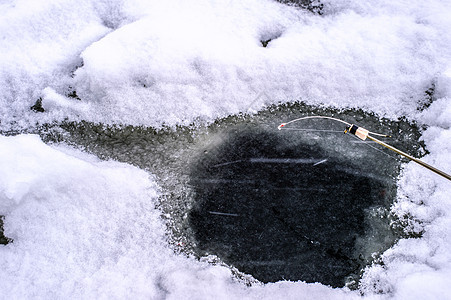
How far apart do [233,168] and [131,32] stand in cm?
245

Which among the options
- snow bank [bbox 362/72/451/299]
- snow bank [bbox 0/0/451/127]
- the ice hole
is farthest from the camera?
snow bank [bbox 0/0/451/127]

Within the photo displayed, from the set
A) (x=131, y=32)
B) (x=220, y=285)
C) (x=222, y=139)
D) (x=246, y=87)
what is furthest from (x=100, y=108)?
(x=220, y=285)

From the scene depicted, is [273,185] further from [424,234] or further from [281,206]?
[424,234]

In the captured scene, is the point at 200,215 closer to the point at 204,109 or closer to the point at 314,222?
the point at 314,222

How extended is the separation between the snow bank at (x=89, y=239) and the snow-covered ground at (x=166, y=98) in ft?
0.04

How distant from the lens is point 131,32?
4.59 m

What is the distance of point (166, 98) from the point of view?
4.14 m

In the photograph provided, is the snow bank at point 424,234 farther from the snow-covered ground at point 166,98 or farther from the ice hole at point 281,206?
the ice hole at point 281,206

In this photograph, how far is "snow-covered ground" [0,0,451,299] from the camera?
9.40 ft

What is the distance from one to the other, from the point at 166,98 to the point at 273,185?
171 cm

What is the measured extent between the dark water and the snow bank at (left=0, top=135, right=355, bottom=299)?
0.17m

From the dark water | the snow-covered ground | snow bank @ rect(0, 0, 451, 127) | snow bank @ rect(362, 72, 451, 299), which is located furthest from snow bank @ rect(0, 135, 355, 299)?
snow bank @ rect(0, 0, 451, 127)

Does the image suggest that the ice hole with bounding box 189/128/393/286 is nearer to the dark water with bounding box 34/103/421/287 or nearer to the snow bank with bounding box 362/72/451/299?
the dark water with bounding box 34/103/421/287

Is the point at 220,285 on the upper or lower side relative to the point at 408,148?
lower
